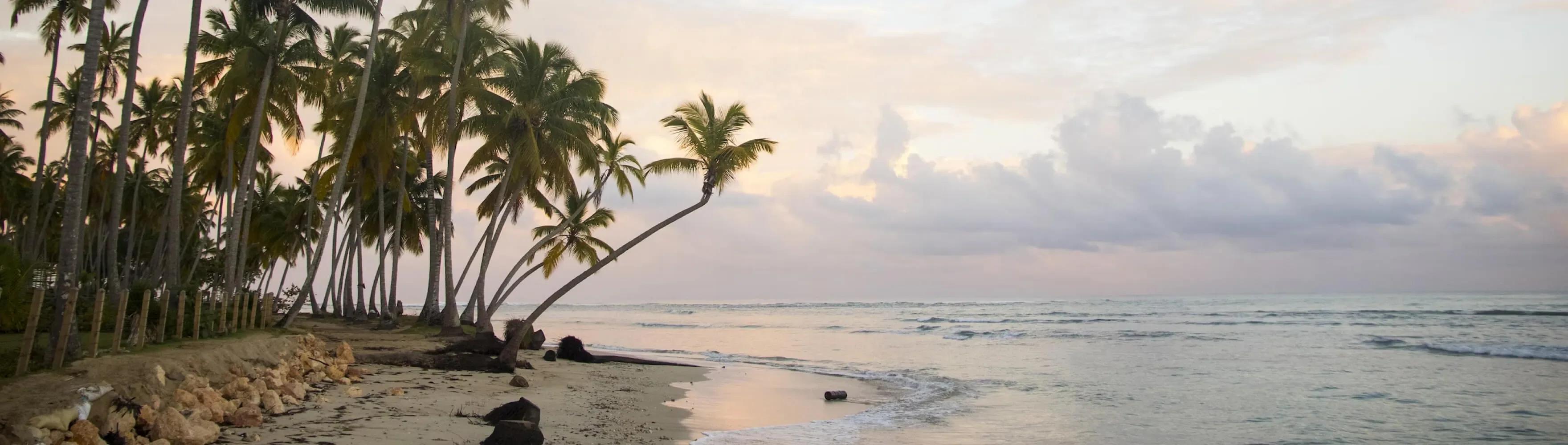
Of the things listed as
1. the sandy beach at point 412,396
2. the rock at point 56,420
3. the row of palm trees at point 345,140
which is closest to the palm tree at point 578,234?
the row of palm trees at point 345,140

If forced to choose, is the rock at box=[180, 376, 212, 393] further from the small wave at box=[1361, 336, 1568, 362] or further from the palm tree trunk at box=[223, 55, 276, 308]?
the small wave at box=[1361, 336, 1568, 362]

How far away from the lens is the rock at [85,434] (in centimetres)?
554

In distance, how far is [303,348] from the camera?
12.9 metres

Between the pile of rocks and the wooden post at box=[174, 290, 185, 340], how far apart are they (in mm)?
1099

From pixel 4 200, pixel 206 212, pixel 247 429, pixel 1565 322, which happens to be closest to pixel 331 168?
pixel 4 200

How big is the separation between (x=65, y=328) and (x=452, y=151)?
50.7 ft

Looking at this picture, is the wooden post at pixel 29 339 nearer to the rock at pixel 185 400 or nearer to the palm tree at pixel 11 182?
the rock at pixel 185 400

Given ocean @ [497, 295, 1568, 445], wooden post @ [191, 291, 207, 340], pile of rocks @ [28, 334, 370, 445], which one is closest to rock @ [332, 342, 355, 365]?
pile of rocks @ [28, 334, 370, 445]

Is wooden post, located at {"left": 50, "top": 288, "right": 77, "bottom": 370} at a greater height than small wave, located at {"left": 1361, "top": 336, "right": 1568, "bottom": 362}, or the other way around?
wooden post, located at {"left": 50, "top": 288, "right": 77, "bottom": 370}

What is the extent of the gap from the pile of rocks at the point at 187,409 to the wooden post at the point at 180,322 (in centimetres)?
110

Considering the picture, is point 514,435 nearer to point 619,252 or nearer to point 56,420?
point 56,420

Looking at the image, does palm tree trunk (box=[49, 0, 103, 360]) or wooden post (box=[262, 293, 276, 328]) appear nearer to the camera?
palm tree trunk (box=[49, 0, 103, 360])

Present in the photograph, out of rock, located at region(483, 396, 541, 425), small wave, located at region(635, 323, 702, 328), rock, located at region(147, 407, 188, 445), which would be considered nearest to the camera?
rock, located at region(147, 407, 188, 445)

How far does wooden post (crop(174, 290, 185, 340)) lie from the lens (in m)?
9.77
